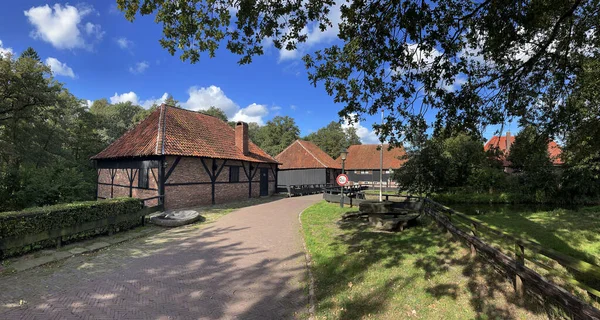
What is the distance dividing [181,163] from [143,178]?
7.67 ft

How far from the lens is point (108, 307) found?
15.0 feet

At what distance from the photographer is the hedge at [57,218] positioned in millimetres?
6684

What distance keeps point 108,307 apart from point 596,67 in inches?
468

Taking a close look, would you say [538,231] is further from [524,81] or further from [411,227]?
[524,81]

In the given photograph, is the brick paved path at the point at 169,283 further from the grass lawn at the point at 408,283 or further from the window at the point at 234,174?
the window at the point at 234,174

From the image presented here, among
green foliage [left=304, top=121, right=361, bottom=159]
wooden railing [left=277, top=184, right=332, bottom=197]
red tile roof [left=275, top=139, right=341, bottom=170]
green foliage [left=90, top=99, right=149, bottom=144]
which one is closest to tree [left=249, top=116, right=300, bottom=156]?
green foliage [left=304, top=121, right=361, bottom=159]

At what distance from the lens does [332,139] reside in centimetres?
6084

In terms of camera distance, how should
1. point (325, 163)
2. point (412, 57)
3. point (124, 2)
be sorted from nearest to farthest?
point (124, 2) < point (412, 57) < point (325, 163)

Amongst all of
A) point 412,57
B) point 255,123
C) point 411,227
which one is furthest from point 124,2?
point 255,123

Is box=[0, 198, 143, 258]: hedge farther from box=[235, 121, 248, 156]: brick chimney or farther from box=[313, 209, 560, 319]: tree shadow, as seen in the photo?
box=[235, 121, 248, 156]: brick chimney

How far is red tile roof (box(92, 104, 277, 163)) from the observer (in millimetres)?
15539

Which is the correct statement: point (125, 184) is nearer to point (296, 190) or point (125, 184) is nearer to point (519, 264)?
point (296, 190)

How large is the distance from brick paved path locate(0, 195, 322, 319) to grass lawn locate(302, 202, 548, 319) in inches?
24.7

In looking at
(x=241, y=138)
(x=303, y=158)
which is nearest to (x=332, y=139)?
(x=303, y=158)
